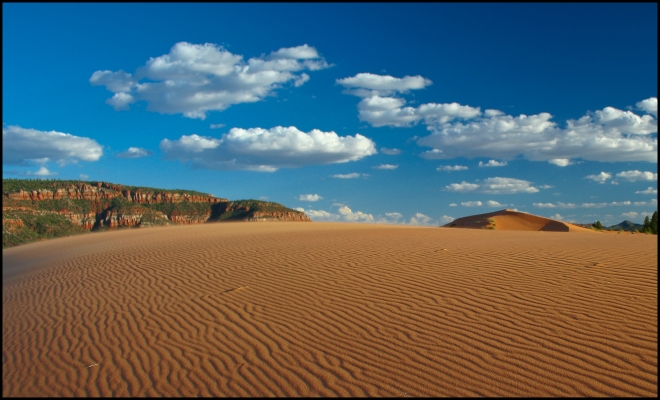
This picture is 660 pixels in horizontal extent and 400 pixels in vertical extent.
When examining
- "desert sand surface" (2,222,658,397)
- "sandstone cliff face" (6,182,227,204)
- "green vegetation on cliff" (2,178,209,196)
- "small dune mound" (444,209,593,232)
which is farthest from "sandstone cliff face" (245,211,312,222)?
"desert sand surface" (2,222,658,397)

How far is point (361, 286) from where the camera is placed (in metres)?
9.44

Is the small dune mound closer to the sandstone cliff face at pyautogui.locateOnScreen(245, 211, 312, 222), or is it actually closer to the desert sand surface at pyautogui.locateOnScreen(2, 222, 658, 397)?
the desert sand surface at pyautogui.locateOnScreen(2, 222, 658, 397)

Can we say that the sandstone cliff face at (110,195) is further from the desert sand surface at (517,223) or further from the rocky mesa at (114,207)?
the desert sand surface at (517,223)

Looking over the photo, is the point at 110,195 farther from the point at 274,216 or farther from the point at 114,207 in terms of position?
the point at 274,216

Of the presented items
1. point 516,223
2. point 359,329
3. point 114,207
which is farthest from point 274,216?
point 359,329

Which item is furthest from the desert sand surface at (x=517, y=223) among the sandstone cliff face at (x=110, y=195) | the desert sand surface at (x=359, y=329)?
the sandstone cliff face at (x=110, y=195)

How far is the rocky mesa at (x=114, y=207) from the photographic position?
61.3 m

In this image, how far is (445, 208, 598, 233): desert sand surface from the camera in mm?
32719

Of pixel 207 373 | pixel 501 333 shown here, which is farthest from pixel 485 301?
pixel 207 373

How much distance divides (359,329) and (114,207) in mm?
78070

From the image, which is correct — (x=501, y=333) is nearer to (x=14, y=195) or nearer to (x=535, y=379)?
(x=535, y=379)

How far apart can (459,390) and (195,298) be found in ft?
21.1

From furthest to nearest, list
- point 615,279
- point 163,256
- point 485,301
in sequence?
point 163,256
point 615,279
point 485,301

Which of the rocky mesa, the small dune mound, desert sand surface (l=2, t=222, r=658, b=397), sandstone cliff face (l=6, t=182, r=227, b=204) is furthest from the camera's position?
sandstone cliff face (l=6, t=182, r=227, b=204)
